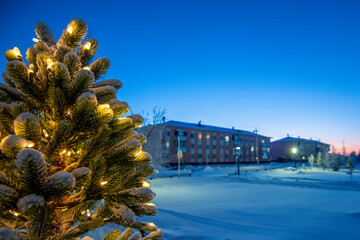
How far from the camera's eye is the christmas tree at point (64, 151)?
105cm

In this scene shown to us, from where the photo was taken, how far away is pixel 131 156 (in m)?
1.47

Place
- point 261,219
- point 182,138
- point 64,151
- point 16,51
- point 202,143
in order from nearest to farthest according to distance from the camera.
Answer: point 64,151, point 16,51, point 261,219, point 182,138, point 202,143

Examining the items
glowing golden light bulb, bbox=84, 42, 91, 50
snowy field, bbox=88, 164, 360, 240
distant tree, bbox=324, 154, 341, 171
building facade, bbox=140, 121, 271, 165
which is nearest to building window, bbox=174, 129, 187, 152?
building facade, bbox=140, 121, 271, 165

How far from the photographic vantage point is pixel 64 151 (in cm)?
156

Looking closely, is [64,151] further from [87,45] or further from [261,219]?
[261,219]

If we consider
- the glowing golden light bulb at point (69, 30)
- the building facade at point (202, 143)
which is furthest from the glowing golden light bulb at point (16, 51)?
the building facade at point (202, 143)

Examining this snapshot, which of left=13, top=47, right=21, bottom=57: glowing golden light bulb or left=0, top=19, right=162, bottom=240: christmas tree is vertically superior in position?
left=13, top=47, right=21, bottom=57: glowing golden light bulb

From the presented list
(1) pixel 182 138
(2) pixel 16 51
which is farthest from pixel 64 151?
(1) pixel 182 138

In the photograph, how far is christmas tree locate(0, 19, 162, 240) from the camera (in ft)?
3.45

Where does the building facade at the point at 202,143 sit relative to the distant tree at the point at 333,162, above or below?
above

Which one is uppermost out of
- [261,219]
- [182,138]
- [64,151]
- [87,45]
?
[182,138]

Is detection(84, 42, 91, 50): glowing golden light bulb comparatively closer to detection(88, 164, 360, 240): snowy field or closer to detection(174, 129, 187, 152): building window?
detection(88, 164, 360, 240): snowy field

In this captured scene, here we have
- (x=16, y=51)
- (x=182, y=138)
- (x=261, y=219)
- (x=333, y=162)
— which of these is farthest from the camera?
(x=182, y=138)

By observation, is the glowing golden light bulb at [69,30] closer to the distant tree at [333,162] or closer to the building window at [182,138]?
the distant tree at [333,162]
